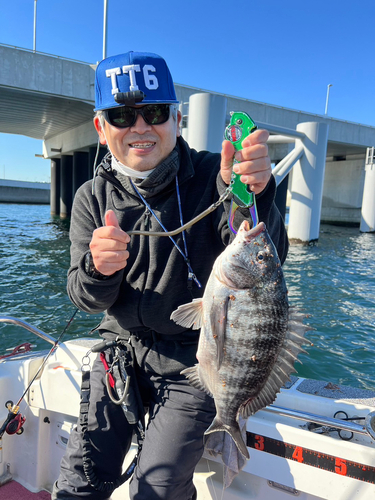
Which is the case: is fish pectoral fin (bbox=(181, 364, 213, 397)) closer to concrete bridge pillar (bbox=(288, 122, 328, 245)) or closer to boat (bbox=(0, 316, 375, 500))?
boat (bbox=(0, 316, 375, 500))

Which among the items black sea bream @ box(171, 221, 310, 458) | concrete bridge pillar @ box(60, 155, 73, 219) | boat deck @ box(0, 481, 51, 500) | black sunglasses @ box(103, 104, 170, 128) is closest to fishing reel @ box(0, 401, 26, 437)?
boat deck @ box(0, 481, 51, 500)

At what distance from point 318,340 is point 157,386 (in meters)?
6.13

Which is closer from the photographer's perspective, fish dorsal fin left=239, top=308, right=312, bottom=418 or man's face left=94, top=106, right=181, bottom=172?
fish dorsal fin left=239, top=308, right=312, bottom=418

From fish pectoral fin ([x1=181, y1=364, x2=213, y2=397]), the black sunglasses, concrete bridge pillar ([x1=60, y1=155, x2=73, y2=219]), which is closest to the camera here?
fish pectoral fin ([x1=181, y1=364, x2=213, y2=397])

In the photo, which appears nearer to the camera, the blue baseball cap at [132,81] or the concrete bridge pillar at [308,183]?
the blue baseball cap at [132,81]

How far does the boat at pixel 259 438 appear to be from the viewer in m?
2.43

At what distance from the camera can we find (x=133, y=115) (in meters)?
2.45

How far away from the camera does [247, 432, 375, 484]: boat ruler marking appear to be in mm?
2357

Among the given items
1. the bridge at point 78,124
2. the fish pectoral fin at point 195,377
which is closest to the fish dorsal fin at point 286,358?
the fish pectoral fin at point 195,377

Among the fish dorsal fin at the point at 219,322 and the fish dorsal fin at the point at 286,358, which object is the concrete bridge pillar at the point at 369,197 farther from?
the fish dorsal fin at the point at 219,322

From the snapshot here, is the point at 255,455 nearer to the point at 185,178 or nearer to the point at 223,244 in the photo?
the point at 223,244

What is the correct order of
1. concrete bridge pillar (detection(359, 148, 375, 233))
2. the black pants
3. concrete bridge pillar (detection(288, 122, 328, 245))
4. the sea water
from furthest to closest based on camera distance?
concrete bridge pillar (detection(359, 148, 375, 233)) → concrete bridge pillar (detection(288, 122, 328, 245)) → the sea water → the black pants

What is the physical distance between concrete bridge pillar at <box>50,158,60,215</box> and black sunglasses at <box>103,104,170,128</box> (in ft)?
138

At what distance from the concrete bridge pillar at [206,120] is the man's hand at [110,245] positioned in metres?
14.2
